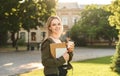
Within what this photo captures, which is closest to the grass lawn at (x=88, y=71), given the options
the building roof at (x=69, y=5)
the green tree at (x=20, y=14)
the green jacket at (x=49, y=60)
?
the green jacket at (x=49, y=60)

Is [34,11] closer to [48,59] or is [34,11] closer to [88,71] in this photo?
[88,71]

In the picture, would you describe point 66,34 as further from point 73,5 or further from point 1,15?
point 73,5

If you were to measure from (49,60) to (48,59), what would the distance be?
0.03 m

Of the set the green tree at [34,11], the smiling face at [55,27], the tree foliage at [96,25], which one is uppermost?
the smiling face at [55,27]

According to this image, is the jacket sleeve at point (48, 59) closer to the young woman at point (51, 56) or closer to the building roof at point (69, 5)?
the young woman at point (51, 56)

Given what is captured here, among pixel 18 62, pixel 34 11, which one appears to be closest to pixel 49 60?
pixel 18 62

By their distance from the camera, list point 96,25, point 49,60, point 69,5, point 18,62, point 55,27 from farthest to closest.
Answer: point 69,5, point 96,25, point 18,62, point 55,27, point 49,60

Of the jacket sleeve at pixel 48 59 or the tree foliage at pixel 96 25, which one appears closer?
the jacket sleeve at pixel 48 59

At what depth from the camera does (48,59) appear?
5242 mm

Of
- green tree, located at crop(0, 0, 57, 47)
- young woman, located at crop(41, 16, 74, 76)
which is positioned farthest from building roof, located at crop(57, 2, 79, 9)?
young woman, located at crop(41, 16, 74, 76)

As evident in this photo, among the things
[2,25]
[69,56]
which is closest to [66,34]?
[69,56]

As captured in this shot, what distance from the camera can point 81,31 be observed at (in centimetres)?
7256

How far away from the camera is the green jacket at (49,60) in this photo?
17.2 ft

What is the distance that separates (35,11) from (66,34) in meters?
42.6
